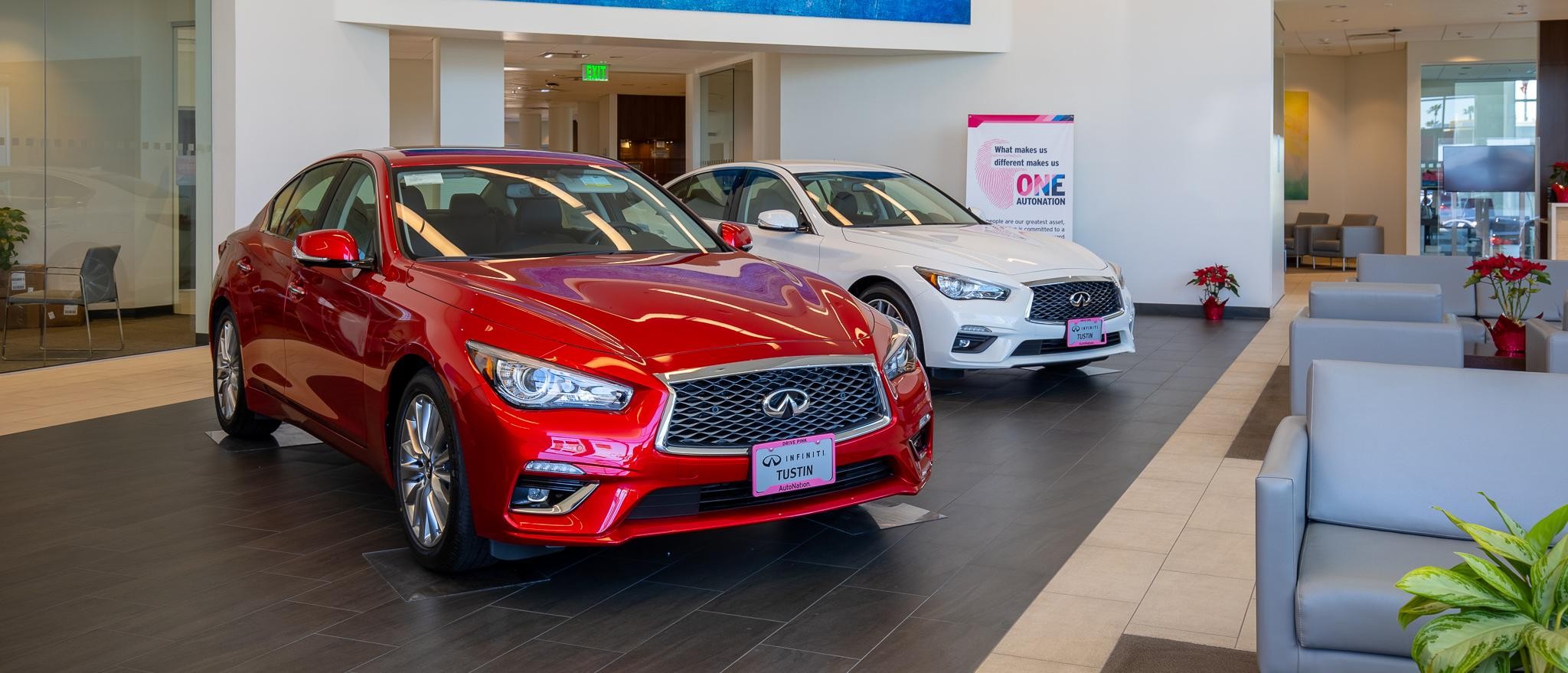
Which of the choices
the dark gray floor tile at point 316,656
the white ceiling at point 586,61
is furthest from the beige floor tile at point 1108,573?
the white ceiling at point 586,61

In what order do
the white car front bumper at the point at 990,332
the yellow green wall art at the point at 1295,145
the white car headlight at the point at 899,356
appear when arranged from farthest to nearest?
the yellow green wall art at the point at 1295,145 < the white car front bumper at the point at 990,332 < the white car headlight at the point at 899,356

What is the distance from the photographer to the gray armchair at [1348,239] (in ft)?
58.8

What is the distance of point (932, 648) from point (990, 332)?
379 centimetres

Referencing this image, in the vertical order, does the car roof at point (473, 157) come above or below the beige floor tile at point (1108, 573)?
above

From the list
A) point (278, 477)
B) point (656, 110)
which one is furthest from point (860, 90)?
point (656, 110)

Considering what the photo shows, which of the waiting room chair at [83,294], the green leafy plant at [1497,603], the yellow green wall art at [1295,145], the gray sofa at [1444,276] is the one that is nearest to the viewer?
the green leafy plant at [1497,603]

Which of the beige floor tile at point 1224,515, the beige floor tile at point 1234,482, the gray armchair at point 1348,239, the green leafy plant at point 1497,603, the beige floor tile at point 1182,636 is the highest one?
the gray armchair at point 1348,239

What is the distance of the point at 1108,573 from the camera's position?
3.80 meters

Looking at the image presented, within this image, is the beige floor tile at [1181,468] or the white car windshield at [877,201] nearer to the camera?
the beige floor tile at [1181,468]

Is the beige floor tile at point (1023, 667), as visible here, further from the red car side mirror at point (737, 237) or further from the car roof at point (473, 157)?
the car roof at point (473, 157)

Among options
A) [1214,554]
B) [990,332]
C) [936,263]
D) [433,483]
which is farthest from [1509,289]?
[433,483]

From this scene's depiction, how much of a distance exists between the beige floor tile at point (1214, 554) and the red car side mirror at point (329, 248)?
106 inches

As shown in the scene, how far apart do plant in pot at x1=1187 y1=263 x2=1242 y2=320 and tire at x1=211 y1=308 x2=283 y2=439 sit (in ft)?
28.0

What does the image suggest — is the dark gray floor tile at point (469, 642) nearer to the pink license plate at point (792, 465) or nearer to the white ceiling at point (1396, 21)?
the pink license plate at point (792, 465)
